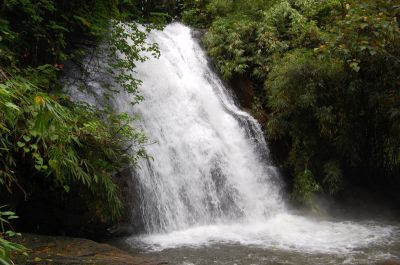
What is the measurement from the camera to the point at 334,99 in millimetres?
9398

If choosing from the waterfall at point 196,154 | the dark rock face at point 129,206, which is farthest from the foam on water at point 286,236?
the waterfall at point 196,154

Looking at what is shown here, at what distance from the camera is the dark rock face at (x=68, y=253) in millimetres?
4906

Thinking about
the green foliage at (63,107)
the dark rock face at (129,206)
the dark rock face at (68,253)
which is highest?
the green foliage at (63,107)

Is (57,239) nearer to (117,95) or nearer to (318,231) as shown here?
(117,95)

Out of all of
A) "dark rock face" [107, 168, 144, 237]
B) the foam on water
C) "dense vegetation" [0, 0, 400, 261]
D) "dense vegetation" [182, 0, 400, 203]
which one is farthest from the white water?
"dense vegetation" [182, 0, 400, 203]

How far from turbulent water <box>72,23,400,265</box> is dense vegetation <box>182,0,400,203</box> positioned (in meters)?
0.77

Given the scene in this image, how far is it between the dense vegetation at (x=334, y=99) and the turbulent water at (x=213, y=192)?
772mm

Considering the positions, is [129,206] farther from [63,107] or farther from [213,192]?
[63,107]

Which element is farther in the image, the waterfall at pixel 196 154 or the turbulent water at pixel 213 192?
the waterfall at pixel 196 154

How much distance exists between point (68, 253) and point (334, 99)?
Result: 22.2 feet

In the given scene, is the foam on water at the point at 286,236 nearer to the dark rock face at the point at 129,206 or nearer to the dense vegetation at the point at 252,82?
the dark rock face at the point at 129,206

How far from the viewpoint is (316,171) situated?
977cm

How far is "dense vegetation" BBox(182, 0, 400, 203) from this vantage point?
8008 millimetres

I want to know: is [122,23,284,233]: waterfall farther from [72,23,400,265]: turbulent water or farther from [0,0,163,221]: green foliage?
[0,0,163,221]: green foliage
